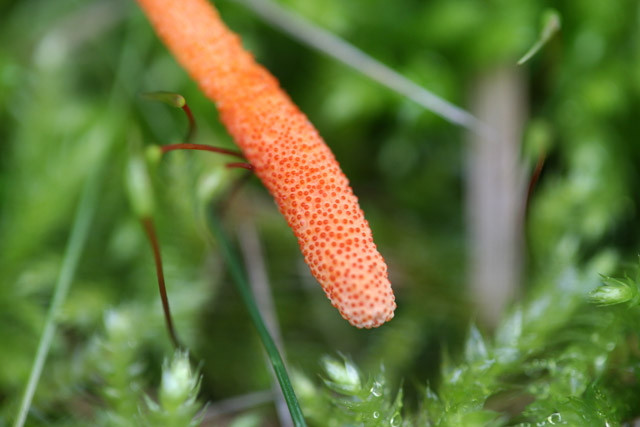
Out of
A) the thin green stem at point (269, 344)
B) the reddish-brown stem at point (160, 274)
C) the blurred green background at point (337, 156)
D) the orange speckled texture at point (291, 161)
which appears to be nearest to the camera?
the orange speckled texture at point (291, 161)

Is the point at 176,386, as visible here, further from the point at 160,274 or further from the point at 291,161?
the point at 291,161

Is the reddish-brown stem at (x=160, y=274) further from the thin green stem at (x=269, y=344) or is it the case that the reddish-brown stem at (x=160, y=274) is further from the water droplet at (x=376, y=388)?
the water droplet at (x=376, y=388)

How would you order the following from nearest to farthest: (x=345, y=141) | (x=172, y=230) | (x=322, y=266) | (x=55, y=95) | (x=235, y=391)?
(x=322, y=266) < (x=235, y=391) < (x=172, y=230) < (x=55, y=95) < (x=345, y=141)

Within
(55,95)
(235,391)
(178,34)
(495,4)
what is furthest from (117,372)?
(495,4)

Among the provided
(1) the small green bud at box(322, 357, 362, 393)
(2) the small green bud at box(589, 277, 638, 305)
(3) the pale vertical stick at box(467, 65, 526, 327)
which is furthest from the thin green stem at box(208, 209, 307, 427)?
(3) the pale vertical stick at box(467, 65, 526, 327)

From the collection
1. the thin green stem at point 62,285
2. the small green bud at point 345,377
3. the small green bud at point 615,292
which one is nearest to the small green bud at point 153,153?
the thin green stem at point 62,285

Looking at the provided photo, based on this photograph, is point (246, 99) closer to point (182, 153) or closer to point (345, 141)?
point (182, 153)

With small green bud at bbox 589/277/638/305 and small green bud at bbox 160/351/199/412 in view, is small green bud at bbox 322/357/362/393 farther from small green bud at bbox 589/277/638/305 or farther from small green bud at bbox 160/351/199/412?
small green bud at bbox 589/277/638/305
